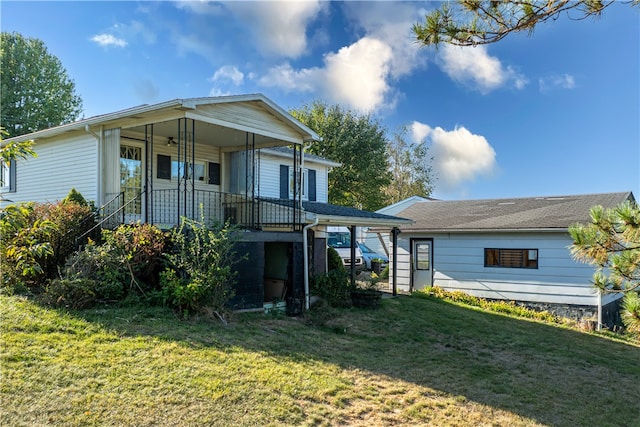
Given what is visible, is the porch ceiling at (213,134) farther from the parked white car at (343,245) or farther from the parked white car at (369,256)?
the parked white car at (369,256)

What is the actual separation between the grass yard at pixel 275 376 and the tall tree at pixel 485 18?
4.40m

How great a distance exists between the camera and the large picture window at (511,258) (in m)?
14.2

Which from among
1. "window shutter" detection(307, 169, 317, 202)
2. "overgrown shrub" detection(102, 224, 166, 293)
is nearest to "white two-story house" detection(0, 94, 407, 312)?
"overgrown shrub" detection(102, 224, 166, 293)

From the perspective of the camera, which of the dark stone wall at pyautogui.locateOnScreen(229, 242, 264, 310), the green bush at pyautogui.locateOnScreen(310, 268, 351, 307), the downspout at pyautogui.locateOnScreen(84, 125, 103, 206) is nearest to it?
the dark stone wall at pyautogui.locateOnScreen(229, 242, 264, 310)

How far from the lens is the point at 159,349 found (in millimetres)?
5805

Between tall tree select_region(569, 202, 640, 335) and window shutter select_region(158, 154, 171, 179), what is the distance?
1007cm

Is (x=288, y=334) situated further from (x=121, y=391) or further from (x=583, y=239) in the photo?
(x=583, y=239)

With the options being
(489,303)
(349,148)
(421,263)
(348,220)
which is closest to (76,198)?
(348,220)

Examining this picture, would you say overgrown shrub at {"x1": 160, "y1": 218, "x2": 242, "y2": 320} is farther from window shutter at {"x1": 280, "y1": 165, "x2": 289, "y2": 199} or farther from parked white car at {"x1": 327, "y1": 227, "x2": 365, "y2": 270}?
parked white car at {"x1": 327, "y1": 227, "x2": 365, "y2": 270}

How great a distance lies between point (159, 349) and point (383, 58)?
40.3 ft

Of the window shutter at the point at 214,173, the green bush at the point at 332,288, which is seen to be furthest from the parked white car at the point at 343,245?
the green bush at the point at 332,288

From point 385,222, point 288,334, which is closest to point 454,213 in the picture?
point 385,222

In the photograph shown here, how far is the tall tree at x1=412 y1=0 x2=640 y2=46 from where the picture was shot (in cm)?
457

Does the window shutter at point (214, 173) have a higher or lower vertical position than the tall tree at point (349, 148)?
lower
